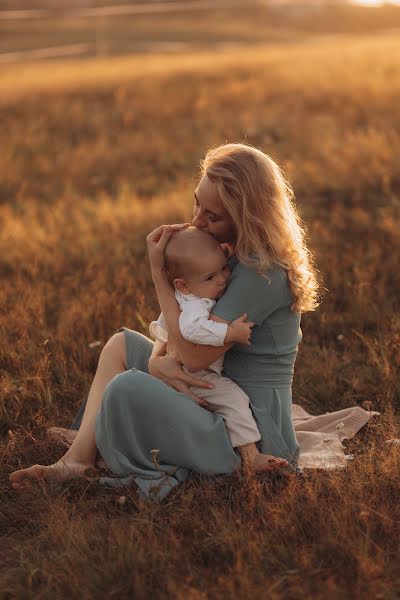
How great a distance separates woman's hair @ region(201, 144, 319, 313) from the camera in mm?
3268

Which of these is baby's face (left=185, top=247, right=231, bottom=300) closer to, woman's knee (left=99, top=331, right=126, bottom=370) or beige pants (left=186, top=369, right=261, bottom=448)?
beige pants (left=186, top=369, right=261, bottom=448)

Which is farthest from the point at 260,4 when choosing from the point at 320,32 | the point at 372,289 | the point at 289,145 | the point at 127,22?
the point at 372,289

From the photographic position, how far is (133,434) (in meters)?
3.38

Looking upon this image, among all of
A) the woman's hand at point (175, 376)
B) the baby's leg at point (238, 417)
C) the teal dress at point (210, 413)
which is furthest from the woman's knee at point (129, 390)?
the baby's leg at point (238, 417)

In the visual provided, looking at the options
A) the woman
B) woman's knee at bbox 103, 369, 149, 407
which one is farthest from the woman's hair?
woman's knee at bbox 103, 369, 149, 407

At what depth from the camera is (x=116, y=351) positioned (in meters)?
3.88

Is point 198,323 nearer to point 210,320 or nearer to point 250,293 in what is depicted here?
point 210,320

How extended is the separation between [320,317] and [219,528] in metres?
2.48

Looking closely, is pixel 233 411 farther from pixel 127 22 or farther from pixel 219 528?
pixel 127 22

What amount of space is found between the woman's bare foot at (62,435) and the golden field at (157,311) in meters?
0.06

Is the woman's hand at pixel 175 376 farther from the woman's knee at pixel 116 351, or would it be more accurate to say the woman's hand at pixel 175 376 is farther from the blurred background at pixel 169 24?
the blurred background at pixel 169 24

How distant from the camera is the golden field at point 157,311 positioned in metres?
2.78

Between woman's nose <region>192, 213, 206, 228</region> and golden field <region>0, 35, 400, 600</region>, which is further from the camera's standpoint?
woman's nose <region>192, 213, 206, 228</region>

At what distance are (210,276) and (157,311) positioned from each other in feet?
6.79
